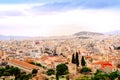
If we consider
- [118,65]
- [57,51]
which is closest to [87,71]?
[118,65]

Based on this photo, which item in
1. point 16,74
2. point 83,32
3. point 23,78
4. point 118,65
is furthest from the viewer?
point 83,32

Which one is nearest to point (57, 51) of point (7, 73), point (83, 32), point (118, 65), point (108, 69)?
point (118, 65)

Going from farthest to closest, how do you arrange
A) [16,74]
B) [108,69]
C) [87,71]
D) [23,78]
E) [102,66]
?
[102,66] → [108,69] → [87,71] → [16,74] → [23,78]

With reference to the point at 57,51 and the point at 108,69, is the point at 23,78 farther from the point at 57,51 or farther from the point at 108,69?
the point at 57,51

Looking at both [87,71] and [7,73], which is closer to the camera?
[7,73]

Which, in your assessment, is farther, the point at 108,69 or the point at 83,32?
the point at 83,32

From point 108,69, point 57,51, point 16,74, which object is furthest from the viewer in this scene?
point 57,51

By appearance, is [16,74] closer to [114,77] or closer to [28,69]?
[28,69]

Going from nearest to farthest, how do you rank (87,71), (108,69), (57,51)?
(87,71) < (108,69) < (57,51)
